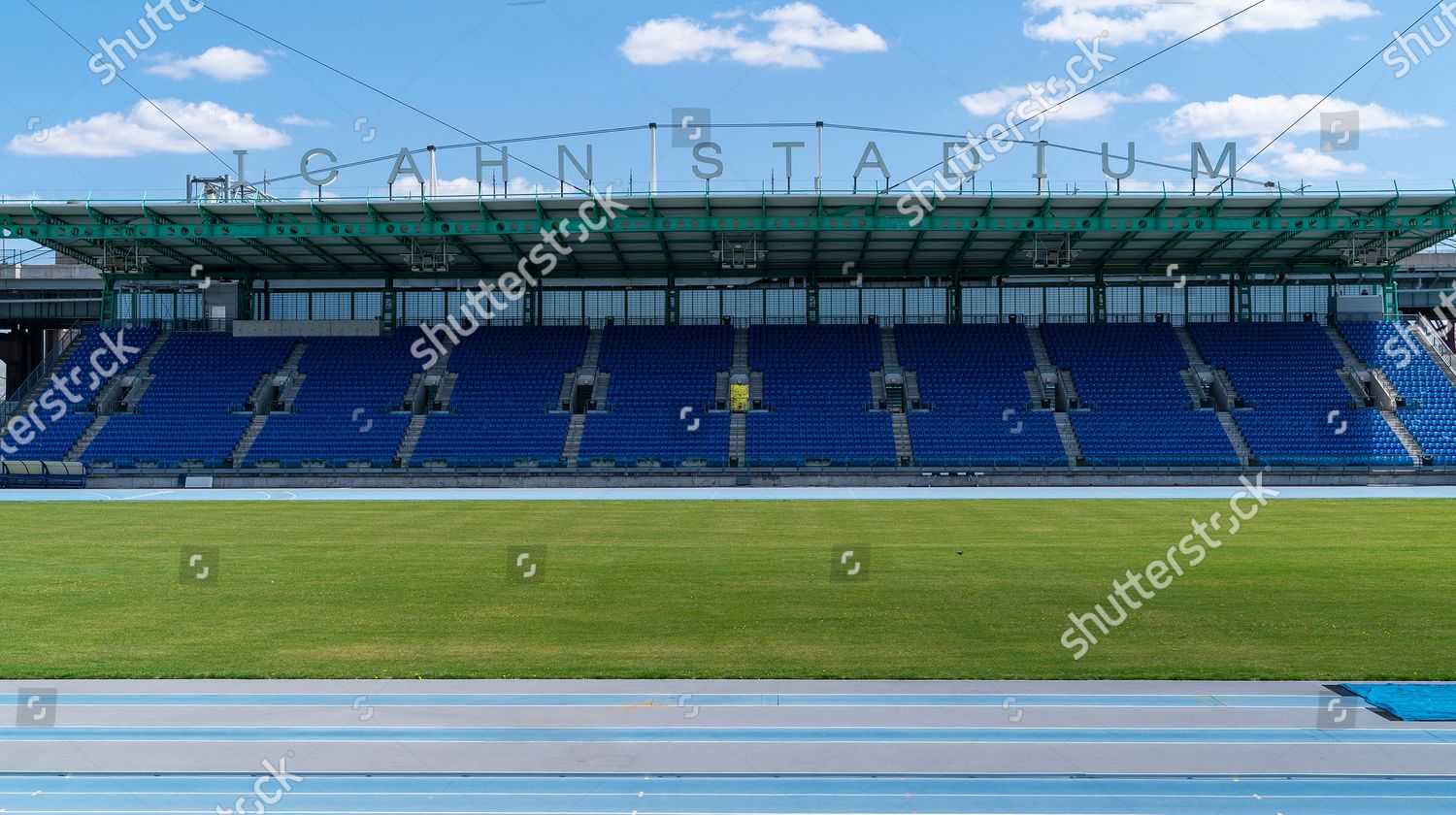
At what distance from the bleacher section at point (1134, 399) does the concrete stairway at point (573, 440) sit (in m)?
22.7

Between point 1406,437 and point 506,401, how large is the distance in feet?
136

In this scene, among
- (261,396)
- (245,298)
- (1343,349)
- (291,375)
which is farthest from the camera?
(245,298)

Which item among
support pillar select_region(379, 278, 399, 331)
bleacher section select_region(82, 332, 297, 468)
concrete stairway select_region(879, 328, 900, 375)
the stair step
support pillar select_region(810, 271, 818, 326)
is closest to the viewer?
bleacher section select_region(82, 332, 297, 468)

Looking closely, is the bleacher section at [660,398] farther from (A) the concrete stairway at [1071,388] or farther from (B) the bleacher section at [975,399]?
(A) the concrete stairway at [1071,388]

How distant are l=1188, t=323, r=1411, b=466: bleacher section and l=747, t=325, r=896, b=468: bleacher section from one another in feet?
55.6

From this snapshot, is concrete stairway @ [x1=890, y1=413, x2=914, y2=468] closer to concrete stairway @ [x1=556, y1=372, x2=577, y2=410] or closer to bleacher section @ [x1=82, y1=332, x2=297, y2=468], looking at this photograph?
concrete stairway @ [x1=556, y1=372, x2=577, y2=410]

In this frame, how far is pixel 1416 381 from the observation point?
5291cm

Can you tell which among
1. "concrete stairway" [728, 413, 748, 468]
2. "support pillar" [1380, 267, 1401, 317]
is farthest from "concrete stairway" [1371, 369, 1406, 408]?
"concrete stairway" [728, 413, 748, 468]

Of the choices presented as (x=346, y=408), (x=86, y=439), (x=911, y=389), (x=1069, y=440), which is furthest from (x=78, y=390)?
(x=1069, y=440)

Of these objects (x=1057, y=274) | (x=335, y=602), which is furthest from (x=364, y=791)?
(x=1057, y=274)

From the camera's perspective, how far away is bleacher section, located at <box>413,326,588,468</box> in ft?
164

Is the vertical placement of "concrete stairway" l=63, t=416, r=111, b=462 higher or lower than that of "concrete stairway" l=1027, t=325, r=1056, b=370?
lower

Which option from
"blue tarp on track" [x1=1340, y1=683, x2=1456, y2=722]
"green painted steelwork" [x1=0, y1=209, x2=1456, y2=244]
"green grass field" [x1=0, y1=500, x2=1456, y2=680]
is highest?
"green painted steelwork" [x1=0, y1=209, x2=1456, y2=244]

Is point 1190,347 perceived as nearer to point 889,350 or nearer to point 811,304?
point 889,350
